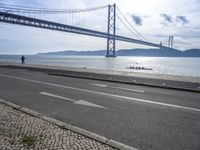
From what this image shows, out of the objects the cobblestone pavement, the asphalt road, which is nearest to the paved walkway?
the asphalt road

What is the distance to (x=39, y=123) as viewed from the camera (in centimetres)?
557

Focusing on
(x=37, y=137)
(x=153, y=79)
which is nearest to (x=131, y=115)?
(x=37, y=137)

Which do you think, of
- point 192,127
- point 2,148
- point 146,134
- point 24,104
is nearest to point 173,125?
point 192,127

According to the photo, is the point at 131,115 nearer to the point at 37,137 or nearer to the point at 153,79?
the point at 37,137

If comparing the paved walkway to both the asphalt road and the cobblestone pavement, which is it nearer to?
the asphalt road

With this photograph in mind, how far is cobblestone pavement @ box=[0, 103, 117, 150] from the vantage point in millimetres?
4164

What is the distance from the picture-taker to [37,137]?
458 centimetres

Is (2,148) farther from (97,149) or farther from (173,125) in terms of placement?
(173,125)

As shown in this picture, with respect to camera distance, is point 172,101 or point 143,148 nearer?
point 143,148

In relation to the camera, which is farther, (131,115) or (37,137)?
(131,115)

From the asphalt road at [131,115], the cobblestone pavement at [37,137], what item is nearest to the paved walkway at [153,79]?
the asphalt road at [131,115]

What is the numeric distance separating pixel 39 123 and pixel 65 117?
1.15m

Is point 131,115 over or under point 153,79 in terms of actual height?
under

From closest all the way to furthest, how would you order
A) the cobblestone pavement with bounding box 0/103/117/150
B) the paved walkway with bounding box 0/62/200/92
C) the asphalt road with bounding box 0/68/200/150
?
the cobblestone pavement with bounding box 0/103/117/150, the asphalt road with bounding box 0/68/200/150, the paved walkway with bounding box 0/62/200/92
